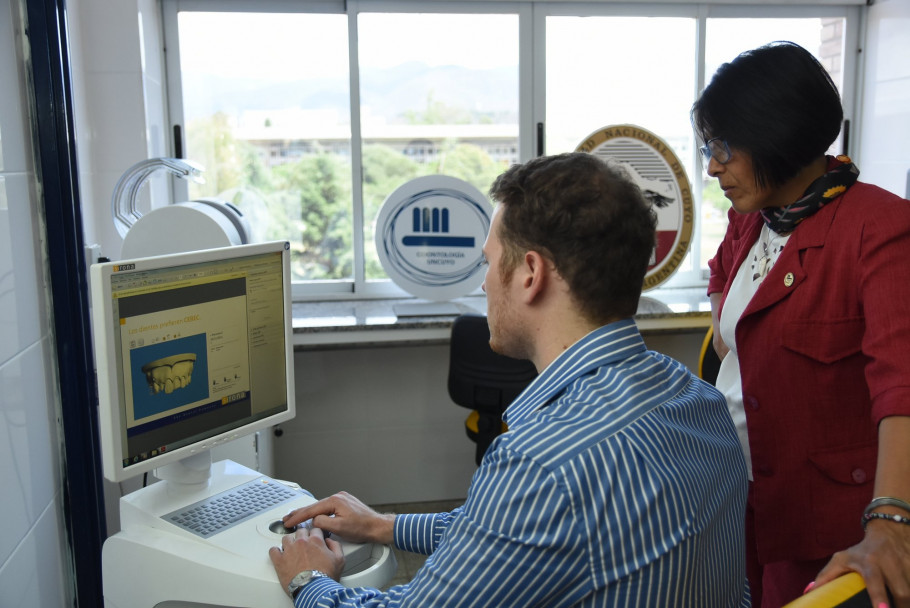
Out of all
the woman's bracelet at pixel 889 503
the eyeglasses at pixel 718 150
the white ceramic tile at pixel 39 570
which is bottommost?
the white ceramic tile at pixel 39 570

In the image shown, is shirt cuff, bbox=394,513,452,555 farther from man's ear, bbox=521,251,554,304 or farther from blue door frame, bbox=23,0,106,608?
blue door frame, bbox=23,0,106,608

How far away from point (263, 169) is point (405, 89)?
2.11ft

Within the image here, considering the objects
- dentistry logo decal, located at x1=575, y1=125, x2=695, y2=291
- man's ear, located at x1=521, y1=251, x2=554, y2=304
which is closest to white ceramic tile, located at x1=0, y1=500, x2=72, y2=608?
man's ear, located at x1=521, y1=251, x2=554, y2=304

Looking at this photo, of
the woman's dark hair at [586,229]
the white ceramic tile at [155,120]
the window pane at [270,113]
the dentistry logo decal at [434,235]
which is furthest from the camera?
the window pane at [270,113]

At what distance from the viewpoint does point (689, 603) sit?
985 millimetres

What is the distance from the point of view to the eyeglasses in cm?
140

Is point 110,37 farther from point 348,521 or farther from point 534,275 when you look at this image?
point 534,275

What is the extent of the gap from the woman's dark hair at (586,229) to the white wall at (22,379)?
100cm

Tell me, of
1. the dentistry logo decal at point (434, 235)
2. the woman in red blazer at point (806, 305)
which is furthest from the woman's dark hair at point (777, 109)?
the dentistry logo decal at point (434, 235)

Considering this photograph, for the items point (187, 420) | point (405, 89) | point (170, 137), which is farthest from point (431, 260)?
point (187, 420)

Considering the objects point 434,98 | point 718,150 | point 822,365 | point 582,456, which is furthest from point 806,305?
point 434,98

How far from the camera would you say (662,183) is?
3297 mm

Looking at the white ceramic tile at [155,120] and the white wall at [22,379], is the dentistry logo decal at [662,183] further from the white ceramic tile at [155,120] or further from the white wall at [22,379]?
the white wall at [22,379]

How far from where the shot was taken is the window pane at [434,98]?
3369mm
